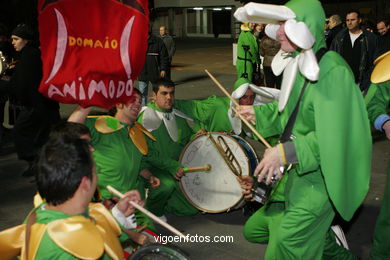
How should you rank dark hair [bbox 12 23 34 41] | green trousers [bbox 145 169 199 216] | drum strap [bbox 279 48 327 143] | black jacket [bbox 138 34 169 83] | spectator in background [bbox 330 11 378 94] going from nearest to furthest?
drum strap [bbox 279 48 327 143] → green trousers [bbox 145 169 199 216] → dark hair [bbox 12 23 34 41] → spectator in background [bbox 330 11 378 94] → black jacket [bbox 138 34 169 83]

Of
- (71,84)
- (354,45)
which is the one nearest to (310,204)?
(71,84)

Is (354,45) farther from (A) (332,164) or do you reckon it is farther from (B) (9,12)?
(B) (9,12)

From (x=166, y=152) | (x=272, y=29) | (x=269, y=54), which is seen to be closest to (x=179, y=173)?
(x=166, y=152)

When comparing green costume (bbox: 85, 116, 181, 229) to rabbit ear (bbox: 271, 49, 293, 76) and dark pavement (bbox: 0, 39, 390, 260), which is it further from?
rabbit ear (bbox: 271, 49, 293, 76)

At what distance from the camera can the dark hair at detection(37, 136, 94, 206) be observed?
2139 mm

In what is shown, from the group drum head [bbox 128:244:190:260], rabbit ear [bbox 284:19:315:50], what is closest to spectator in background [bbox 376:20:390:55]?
rabbit ear [bbox 284:19:315:50]

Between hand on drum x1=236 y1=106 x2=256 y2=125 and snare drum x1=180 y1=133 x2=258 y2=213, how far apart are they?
0.91 metres

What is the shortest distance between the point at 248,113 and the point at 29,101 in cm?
367

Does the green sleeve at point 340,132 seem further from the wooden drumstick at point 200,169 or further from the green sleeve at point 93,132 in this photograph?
the wooden drumstick at point 200,169

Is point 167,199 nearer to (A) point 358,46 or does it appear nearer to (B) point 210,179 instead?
(B) point 210,179

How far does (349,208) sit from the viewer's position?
121 inches

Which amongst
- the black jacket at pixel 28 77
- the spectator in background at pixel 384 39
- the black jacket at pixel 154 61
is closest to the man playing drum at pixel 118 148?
the black jacket at pixel 28 77

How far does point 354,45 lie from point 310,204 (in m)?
5.52

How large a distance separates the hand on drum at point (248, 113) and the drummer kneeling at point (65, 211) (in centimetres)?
165
